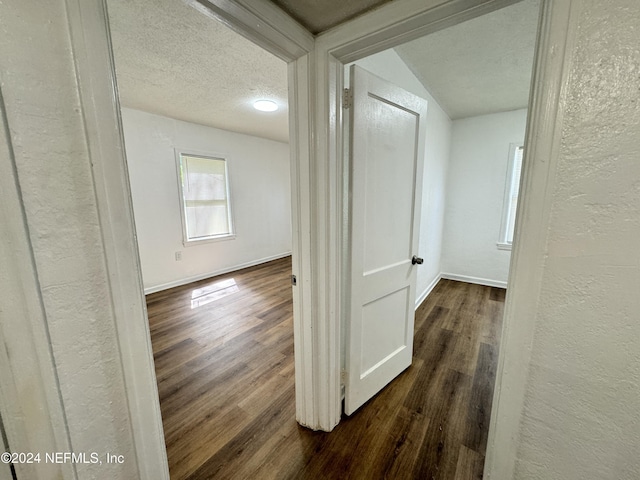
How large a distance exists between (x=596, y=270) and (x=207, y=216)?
14.1 feet

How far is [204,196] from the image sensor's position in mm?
3973

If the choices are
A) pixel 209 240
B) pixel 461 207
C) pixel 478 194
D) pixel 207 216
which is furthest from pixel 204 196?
pixel 478 194

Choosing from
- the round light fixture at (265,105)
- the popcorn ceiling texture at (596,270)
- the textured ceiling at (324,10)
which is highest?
the round light fixture at (265,105)

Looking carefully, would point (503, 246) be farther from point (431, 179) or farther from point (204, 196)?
point (204, 196)

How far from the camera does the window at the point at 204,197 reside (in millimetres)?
3701

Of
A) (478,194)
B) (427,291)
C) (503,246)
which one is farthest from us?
(478,194)

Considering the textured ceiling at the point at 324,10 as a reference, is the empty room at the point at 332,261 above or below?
below

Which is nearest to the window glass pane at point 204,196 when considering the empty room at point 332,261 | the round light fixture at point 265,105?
the empty room at point 332,261

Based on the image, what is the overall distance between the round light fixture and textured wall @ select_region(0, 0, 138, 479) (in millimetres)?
2562

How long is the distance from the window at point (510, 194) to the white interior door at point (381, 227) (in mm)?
2565

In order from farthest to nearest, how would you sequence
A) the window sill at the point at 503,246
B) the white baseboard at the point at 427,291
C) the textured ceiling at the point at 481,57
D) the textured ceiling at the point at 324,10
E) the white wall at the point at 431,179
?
1. the window sill at the point at 503,246
2. the white baseboard at the point at 427,291
3. the white wall at the point at 431,179
4. the textured ceiling at the point at 481,57
5. the textured ceiling at the point at 324,10

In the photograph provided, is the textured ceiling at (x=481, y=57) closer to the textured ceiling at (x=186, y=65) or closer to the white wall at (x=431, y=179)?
the white wall at (x=431, y=179)

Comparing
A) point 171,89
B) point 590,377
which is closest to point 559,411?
point 590,377

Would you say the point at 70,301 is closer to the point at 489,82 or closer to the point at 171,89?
the point at 171,89
